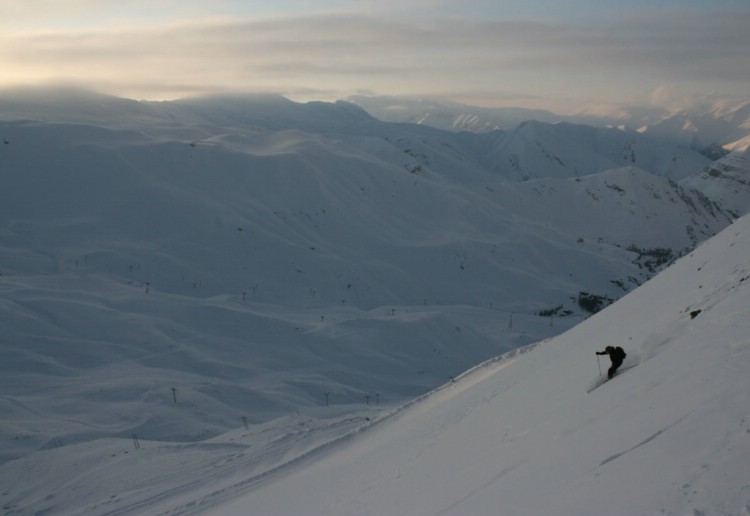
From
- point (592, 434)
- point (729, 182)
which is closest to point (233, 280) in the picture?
point (592, 434)

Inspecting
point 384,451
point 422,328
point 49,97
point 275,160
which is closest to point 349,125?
point 49,97

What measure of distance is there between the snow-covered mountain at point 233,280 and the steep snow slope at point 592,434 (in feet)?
11.2

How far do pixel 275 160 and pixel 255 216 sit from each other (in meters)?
8.51

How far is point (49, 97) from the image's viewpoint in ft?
196

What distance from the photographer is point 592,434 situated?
5102mm

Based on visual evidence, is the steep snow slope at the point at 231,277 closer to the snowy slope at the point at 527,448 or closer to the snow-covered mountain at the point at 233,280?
the snow-covered mountain at the point at 233,280

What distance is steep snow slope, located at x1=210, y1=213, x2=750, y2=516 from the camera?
3.82 meters

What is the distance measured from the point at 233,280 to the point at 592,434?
2689 cm

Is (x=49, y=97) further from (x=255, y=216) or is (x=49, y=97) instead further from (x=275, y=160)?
(x=255, y=216)

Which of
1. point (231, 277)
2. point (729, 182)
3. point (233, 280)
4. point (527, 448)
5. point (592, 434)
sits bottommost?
point (233, 280)

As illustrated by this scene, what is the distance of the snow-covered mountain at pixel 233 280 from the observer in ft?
54.0

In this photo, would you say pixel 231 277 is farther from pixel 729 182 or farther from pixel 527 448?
pixel 729 182

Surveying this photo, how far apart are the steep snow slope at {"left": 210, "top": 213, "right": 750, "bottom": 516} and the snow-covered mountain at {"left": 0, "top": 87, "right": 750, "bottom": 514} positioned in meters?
3.43

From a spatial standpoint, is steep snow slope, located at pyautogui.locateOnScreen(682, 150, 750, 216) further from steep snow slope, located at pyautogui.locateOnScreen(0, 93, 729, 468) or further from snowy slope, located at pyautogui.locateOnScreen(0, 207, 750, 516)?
snowy slope, located at pyautogui.locateOnScreen(0, 207, 750, 516)
